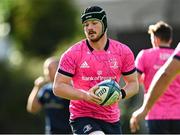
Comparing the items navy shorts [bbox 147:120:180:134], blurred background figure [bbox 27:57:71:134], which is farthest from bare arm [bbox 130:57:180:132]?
blurred background figure [bbox 27:57:71:134]

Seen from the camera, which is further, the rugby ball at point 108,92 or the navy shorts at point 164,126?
the navy shorts at point 164,126

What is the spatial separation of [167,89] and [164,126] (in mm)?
581

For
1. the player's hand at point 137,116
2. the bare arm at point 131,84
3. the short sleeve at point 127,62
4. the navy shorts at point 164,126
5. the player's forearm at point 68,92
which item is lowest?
the navy shorts at point 164,126

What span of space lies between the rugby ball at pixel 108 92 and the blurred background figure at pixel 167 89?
3001mm

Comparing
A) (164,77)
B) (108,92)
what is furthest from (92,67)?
(164,77)

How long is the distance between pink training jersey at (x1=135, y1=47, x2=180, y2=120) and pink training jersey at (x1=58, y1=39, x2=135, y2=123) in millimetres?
2369

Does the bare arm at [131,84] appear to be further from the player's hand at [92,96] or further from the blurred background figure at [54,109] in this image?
the blurred background figure at [54,109]

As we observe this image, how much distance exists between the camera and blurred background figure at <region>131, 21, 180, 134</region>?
551 inches

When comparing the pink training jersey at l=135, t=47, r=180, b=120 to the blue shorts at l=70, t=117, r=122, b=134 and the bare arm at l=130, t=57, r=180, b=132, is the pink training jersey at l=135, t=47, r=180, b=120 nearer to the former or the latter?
the blue shorts at l=70, t=117, r=122, b=134

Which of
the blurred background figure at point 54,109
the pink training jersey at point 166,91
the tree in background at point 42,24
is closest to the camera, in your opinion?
the pink training jersey at point 166,91

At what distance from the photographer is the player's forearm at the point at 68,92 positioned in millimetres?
11047

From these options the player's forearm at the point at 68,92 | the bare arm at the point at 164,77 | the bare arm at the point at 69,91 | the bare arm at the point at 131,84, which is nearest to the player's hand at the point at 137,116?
the bare arm at the point at 131,84

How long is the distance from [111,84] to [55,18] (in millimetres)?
43374

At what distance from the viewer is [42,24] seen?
176 feet
